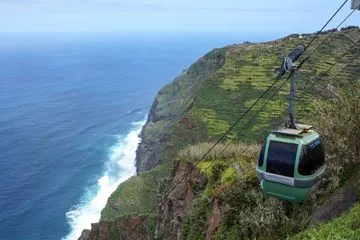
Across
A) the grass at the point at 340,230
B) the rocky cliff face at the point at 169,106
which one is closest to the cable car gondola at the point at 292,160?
the grass at the point at 340,230

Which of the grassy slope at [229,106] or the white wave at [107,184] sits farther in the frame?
the white wave at [107,184]

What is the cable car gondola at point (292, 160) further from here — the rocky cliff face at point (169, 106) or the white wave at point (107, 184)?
the rocky cliff face at point (169, 106)

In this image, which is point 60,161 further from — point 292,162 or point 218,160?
point 292,162

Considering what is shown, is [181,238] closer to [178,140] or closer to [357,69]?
[178,140]

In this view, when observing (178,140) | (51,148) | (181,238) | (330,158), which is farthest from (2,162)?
(330,158)

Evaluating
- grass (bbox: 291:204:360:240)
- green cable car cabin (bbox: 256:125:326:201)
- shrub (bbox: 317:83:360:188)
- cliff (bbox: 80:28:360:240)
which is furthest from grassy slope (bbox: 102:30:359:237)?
grass (bbox: 291:204:360:240)

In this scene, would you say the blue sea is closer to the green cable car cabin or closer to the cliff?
the cliff

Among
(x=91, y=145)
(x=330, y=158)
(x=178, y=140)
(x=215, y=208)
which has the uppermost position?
(x=330, y=158)
